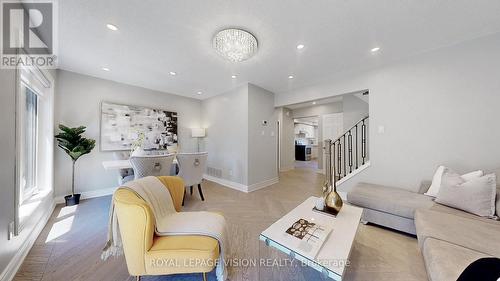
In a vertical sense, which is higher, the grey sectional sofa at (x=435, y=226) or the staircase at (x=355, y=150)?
the staircase at (x=355, y=150)

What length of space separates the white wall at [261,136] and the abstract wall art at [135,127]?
1.94m

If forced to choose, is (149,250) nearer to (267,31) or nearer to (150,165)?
(150,165)

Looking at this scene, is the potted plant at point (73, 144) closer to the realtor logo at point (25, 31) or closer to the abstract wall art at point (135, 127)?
the abstract wall art at point (135, 127)

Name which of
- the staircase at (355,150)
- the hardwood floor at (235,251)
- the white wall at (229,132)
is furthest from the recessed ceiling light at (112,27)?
the staircase at (355,150)

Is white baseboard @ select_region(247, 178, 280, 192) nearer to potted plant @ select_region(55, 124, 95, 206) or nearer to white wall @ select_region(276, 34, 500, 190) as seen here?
white wall @ select_region(276, 34, 500, 190)

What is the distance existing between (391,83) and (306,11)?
2128 mm

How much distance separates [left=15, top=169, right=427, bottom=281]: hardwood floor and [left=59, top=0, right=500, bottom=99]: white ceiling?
250 cm

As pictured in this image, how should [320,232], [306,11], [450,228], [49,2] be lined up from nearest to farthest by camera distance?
1. [320,232]
2. [450,228]
3. [49,2]
4. [306,11]

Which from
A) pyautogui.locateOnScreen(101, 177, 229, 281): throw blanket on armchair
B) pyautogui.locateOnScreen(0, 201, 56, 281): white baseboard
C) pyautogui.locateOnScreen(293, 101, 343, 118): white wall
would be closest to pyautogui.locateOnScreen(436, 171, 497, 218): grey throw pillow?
pyautogui.locateOnScreen(101, 177, 229, 281): throw blanket on armchair

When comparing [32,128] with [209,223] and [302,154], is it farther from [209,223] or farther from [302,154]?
[302,154]

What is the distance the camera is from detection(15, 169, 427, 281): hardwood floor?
1445 millimetres

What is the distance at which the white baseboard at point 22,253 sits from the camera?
135 cm

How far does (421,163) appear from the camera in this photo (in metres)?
2.52

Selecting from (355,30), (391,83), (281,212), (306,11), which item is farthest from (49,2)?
(391,83)
